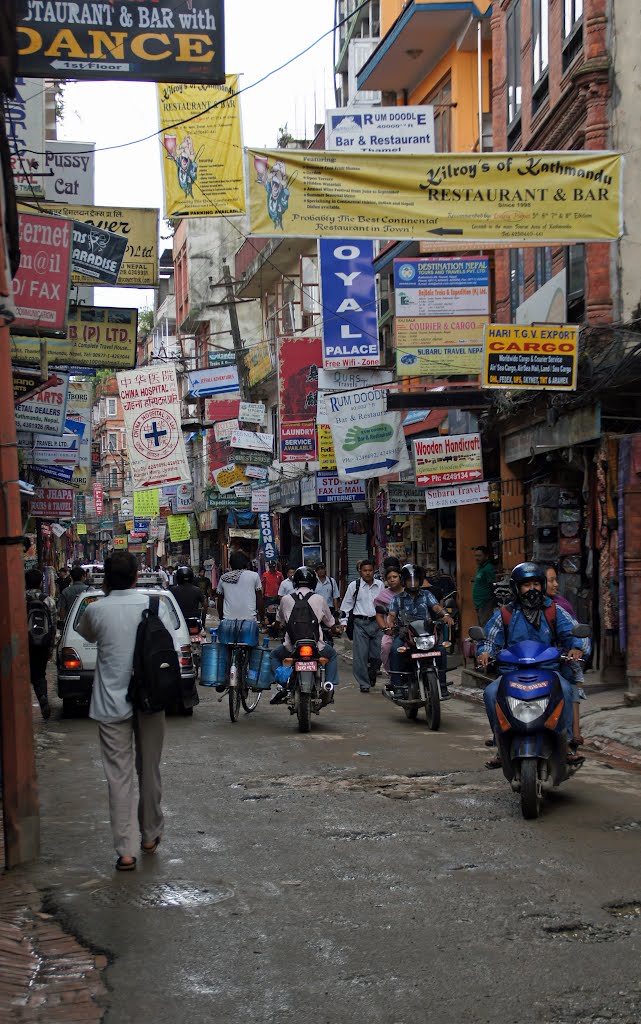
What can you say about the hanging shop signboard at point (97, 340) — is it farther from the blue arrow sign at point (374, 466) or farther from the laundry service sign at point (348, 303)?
the blue arrow sign at point (374, 466)

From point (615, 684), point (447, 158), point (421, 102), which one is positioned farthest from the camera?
point (421, 102)

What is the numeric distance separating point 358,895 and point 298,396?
25728 millimetres

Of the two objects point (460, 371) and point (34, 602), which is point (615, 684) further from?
point (34, 602)

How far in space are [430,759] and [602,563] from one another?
18.4 ft

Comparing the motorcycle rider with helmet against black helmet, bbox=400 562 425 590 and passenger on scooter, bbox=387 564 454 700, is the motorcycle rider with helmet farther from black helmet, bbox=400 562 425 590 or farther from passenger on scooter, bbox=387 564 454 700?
black helmet, bbox=400 562 425 590

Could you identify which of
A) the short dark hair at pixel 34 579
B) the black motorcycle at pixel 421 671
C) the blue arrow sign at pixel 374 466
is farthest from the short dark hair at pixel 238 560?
the blue arrow sign at pixel 374 466

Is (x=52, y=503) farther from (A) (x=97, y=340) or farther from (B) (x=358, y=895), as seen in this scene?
(B) (x=358, y=895)

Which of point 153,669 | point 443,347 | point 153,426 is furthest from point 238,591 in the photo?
point 153,426

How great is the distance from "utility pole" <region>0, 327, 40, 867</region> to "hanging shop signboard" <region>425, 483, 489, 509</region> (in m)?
14.4

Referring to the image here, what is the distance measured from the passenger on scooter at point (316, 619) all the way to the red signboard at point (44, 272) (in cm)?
418

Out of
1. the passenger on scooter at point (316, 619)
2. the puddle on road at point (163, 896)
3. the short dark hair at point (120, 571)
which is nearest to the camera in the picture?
the puddle on road at point (163, 896)

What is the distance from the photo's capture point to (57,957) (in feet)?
18.2

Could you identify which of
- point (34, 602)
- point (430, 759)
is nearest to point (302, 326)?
point (34, 602)

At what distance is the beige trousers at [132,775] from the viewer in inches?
286
